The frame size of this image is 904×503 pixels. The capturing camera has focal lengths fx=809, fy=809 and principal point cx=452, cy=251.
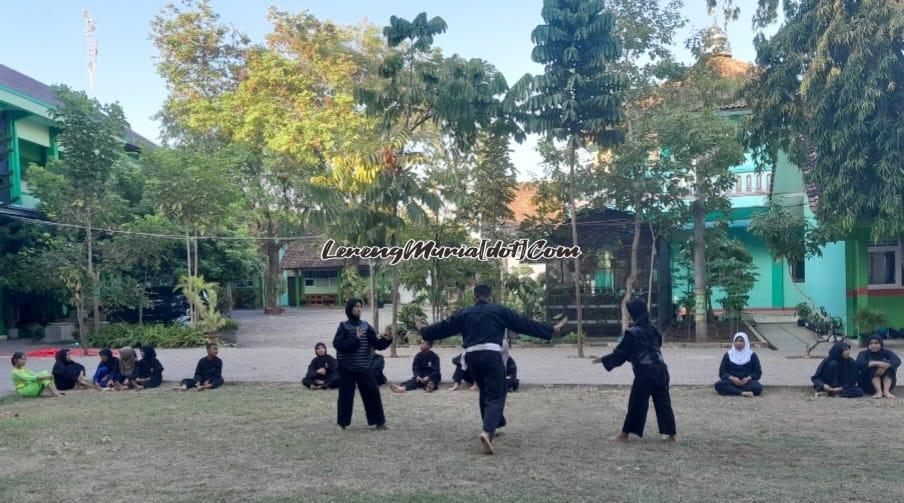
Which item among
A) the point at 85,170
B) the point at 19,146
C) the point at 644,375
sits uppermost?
the point at 19,146

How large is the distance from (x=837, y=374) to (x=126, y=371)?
37.5 feet

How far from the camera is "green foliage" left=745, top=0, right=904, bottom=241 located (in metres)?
15.3

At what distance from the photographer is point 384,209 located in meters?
16.0

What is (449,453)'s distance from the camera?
7.78m

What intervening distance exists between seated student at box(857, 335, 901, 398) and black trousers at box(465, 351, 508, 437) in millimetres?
6379

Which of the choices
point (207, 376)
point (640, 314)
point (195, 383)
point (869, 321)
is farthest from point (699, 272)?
point (640, 314)

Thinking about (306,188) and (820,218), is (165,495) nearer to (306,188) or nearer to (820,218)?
(306,188)

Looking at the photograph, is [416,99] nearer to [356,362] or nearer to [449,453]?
[356,362]

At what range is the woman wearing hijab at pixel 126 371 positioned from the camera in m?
13.7

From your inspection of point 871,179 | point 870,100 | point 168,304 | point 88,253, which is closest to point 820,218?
point 871,179

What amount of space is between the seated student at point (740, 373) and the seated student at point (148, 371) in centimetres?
918

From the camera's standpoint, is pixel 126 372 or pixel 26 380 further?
pixel 126 372

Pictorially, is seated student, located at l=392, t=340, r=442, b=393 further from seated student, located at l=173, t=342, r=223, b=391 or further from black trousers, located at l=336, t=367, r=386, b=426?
black trousers, located at l=336, t=367, r=386, b=426

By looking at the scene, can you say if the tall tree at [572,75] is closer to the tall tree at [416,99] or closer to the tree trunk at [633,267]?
the tall tree at [416,99]
